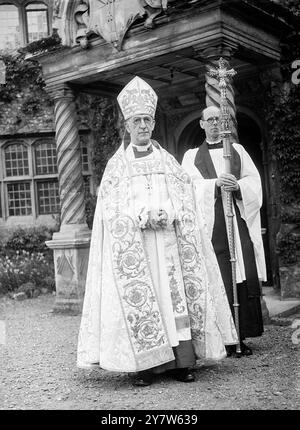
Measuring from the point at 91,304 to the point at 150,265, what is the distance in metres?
0.54

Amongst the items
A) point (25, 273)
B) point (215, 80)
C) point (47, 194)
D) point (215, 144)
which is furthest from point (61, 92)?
point (47, 194)

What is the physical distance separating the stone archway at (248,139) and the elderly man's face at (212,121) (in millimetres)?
3581

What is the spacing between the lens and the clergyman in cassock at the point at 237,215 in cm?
502

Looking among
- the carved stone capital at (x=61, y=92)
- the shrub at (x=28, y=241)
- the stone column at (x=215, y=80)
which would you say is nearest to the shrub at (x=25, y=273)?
the shrub at (x=28, y=241)

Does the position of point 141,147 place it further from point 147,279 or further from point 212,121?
point 147,279

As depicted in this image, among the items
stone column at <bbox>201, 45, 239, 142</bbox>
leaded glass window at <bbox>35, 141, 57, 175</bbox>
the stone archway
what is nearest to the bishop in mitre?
stone column at <bbox>201, 45, 239, 142</bbox>

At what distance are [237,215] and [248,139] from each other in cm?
→ 453

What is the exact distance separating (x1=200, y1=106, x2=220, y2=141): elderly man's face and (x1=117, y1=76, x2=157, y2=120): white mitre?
2.49ft

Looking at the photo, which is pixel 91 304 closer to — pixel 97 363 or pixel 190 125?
pixel 97 363

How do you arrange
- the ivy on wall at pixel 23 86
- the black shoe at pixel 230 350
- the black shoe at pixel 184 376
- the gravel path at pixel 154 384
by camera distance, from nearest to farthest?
1. the gravel path at pixel 154 384
2. the black shoe at pixel 184 376
3. the black shoe at pixel 230 350
4. the ivy on wall at pixel 23 86

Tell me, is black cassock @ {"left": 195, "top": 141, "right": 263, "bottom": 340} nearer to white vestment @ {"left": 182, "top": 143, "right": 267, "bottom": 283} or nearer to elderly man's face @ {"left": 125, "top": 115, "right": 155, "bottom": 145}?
white vestment @ {"left": 182, "top": 143, "right": 267, "bottom": 283}

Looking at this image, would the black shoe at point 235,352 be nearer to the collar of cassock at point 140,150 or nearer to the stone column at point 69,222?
the collar of cassock at point 140,150
